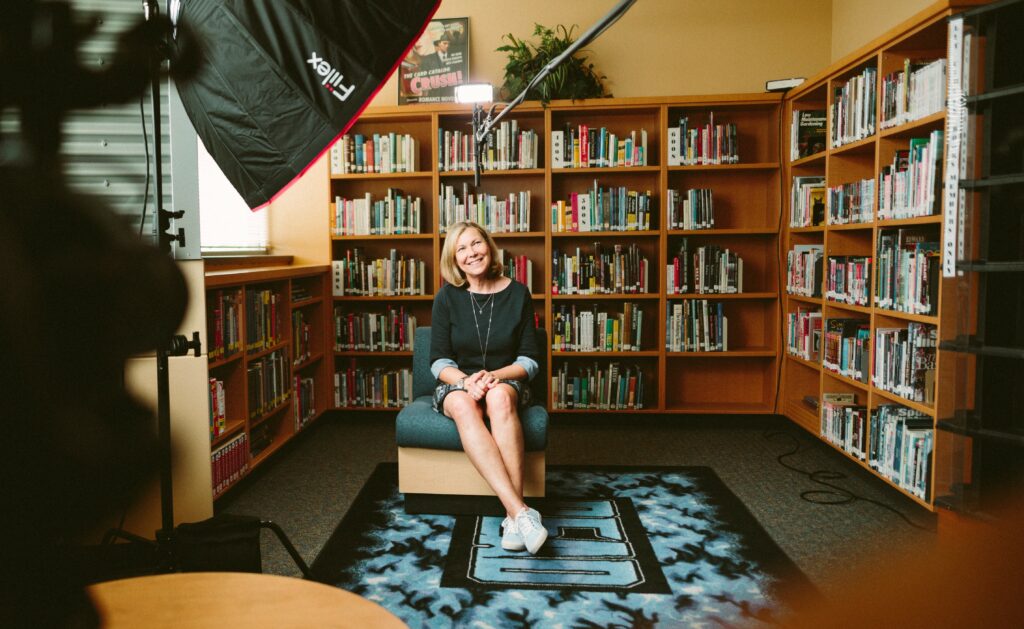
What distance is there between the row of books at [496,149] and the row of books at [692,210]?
0.86 meters

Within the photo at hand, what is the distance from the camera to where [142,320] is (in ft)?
0.41

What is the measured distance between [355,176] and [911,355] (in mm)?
3107

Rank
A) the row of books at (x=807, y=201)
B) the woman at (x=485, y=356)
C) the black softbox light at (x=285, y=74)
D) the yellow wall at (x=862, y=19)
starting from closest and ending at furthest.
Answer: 1. the black softbox light at (x=285, y=74)
2. the woman at (x=485, y=356)
3. the yellow wall at (x=862, y=19)
4. the row of books at (x=807, y=201)

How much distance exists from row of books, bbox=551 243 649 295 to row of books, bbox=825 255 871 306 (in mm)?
1040

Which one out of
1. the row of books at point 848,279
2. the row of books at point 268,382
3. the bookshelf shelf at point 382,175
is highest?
the bookshelf shelf at point 382,175

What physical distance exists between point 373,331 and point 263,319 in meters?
1.06

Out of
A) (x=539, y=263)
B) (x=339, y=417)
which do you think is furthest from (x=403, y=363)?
(x=539, y=263)

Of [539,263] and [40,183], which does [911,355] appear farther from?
[40,183]

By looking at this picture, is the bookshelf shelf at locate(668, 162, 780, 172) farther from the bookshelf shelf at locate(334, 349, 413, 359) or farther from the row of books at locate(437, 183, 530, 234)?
the bookshelf shelf at locate(334, 349, 413, 359)

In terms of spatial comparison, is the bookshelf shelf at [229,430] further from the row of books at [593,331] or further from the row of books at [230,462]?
the row of books at [593,331]

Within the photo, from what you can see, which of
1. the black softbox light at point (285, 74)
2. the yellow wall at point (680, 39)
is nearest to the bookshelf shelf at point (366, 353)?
the yellow wall at point (680, 39)

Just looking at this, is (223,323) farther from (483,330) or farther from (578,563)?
(578,563)

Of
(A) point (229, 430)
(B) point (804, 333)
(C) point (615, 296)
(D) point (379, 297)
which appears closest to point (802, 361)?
(B) point (804, 333)

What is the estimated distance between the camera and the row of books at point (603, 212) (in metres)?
4.00
